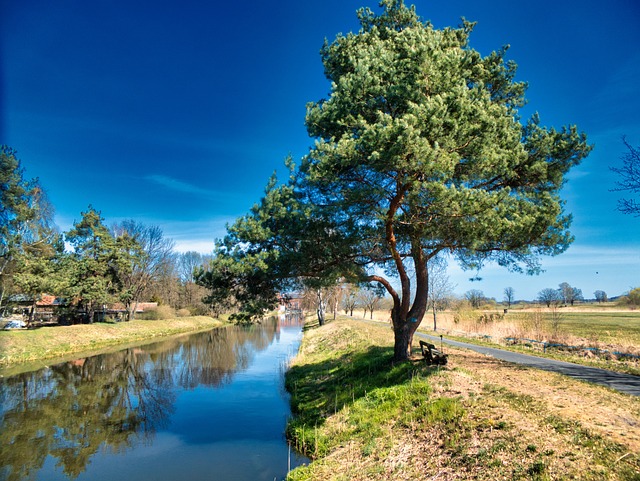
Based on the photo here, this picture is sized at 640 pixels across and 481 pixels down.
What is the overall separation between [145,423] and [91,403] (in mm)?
4278

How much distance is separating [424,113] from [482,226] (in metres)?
3.30

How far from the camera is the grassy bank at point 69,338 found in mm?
24672

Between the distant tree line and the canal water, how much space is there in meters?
6.31

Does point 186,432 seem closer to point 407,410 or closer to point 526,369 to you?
point 407,410

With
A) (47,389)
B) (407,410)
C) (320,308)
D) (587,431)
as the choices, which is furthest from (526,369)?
(320,308)

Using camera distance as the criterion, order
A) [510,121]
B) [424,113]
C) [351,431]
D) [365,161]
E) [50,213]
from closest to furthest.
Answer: [424,113]
[365,161]
[351,431]
[510,121]
[50,213]

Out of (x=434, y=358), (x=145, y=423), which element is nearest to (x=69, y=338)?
(x=145, y=423)

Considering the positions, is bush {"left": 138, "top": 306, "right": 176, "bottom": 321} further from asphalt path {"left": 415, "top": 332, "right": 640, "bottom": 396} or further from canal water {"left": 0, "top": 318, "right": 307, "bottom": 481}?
asphalt path {"left": 415, "top": 332, "right": 640, "bottom": 396}

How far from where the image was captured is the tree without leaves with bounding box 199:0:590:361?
8578mm

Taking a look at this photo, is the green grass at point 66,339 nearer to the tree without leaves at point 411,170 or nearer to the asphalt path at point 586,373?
the tree without leaves at point 411,170

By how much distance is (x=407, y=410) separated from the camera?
31.6 ft

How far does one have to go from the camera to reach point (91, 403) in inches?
634

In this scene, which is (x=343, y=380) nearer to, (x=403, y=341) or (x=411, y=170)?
Result: (x=403, y=341)

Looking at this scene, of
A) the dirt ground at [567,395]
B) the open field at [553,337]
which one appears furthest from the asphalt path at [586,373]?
the open field at [553,337]
